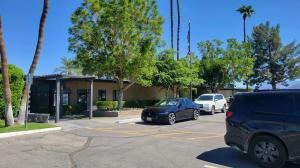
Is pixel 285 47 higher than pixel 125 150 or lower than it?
higher

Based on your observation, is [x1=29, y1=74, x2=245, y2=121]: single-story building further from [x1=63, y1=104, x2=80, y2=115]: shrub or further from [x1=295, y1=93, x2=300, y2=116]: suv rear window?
[x1=295, y1=93, x2=300, y2=116]: suv rear window

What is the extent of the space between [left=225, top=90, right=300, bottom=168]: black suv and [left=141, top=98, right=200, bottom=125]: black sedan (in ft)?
28.8

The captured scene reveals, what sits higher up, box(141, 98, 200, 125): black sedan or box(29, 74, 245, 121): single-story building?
box(29, 74, 245, 121): single-story building

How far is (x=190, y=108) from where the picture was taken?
1906 centimetres

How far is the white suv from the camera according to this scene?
24.1 metres

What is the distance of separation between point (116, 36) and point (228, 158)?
51.5ft

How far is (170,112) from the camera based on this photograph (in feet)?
56.0

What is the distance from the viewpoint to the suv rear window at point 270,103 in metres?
7.29

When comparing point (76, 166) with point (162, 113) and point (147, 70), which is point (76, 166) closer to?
point (162, 113)

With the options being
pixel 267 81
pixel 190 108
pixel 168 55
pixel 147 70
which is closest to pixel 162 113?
pixel 190 108

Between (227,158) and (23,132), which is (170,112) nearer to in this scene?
(23,132)

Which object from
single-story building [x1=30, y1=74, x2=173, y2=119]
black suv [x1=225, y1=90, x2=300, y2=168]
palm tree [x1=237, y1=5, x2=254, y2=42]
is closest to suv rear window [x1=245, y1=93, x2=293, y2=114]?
black suv [x1=225, y1=90, x2=300, y2=168]

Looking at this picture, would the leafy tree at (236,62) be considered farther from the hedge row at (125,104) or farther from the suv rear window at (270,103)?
the suv rear window at (270,103)

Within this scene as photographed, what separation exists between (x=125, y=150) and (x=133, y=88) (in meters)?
21.8
